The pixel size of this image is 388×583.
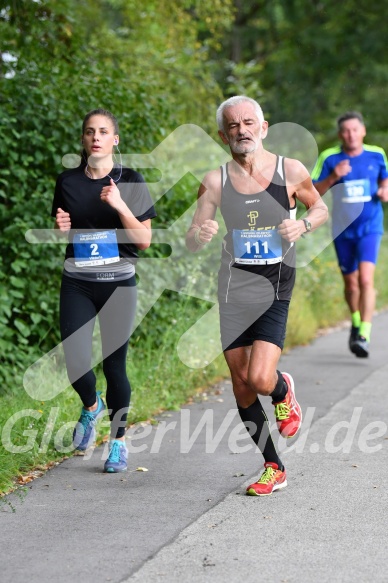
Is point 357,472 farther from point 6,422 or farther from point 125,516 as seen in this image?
point 6,422

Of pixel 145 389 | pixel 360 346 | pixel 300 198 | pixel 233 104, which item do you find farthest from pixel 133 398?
pixel 360 346

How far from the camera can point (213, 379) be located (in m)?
9.70

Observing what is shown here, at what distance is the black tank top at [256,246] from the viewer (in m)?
5.61

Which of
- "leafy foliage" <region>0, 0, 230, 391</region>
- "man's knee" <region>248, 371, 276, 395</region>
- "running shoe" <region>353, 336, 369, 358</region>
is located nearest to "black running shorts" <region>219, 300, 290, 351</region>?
"man's knee" <region>248, 371, 276, 395</region>

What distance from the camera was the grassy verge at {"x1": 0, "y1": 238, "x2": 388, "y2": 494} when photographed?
6.45m

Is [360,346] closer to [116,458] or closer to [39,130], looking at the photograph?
[39,130]

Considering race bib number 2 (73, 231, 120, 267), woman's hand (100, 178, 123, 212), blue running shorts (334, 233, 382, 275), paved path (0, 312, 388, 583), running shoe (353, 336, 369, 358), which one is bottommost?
running shoe (353, 336, 369, 358)

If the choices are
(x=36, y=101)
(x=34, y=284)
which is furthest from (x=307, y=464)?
(x=36, y=101)

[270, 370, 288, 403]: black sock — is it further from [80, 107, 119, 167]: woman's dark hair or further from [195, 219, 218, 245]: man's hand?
[80, 107, 119, 167]: woman's dark hair

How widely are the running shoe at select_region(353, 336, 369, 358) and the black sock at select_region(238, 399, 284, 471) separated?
4.95 meters

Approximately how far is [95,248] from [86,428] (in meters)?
1.14

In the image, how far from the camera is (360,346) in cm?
1066

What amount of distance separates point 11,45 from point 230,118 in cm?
512

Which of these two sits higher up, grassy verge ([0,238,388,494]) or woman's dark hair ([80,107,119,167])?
woman's dark hair ([80,107,119,167])
